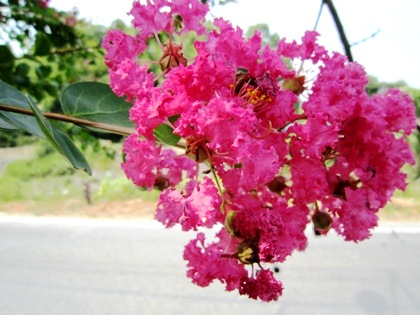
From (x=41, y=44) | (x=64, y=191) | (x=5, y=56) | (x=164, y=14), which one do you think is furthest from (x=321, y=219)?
(x=64, y=191)

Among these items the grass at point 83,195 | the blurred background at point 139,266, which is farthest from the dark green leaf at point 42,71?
the grass at point 83,195

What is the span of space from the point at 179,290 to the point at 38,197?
317 centimetres

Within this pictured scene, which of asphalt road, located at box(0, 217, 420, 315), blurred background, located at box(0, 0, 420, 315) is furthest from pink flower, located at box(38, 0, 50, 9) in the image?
asphalt road, located at box(0, 217, 420, 315)

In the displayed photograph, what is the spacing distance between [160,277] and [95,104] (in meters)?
3.19

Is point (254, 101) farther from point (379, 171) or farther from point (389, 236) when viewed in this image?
point (389, 236)

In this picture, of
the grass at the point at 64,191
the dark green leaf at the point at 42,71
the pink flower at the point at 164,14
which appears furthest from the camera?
the grass at the point at 64,191

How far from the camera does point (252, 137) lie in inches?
16.3

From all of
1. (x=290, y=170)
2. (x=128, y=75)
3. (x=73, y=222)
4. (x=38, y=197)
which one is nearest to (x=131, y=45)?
(x=128, y=75)

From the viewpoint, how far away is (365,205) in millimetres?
530

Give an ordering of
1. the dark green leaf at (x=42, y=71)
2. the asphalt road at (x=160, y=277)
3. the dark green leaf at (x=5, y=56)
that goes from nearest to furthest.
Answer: the dark green leaf at (x=5, y=56) → the dark green leaf at (x=42, y=71) → the asphalt road at (x=160, y=277)

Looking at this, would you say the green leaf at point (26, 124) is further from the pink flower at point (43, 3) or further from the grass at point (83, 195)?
the grass at point (83, 195)

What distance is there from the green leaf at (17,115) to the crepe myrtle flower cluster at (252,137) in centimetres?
9

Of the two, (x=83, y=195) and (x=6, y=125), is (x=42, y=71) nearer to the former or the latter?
(x=6, y=125)

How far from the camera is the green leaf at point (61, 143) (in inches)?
15.7
